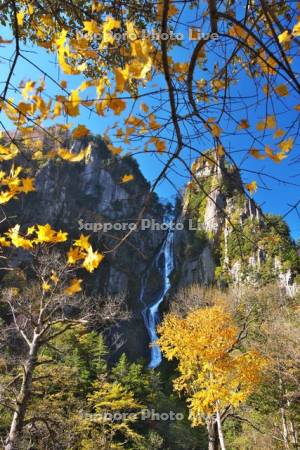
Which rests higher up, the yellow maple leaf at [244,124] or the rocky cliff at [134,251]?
the rocky cliff at [134,251]

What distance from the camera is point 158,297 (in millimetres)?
29891

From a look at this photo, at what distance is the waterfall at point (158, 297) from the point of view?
24534 millimetres

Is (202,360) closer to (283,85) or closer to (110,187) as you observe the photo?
(283,85)

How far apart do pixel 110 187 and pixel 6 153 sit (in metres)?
37.0

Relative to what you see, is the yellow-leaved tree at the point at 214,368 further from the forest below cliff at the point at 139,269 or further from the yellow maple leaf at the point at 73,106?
the yellow maple leaf at the point at 73,106

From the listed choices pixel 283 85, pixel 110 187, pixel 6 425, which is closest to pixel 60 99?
pixel 283 85

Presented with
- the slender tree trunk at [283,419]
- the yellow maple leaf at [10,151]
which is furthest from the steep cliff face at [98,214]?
the yellow maple leaf at [10,151]

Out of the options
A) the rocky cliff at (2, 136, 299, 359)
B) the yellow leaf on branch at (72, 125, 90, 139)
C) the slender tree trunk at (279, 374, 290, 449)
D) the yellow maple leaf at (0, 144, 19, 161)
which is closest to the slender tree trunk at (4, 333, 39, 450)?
the yellow maple leaf at (0, 144, 19, 161)

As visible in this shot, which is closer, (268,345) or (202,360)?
(202,360)

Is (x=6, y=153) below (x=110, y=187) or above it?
below

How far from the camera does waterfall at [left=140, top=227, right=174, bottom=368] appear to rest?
24534 millimetres

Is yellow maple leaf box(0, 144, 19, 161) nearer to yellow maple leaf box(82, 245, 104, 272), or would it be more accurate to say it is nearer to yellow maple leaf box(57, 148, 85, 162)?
yellow maple leaf box(57, 148, 85, 162)

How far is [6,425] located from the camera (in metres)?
8.67

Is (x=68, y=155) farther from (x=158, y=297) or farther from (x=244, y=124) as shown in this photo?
(x=158, y=297)
